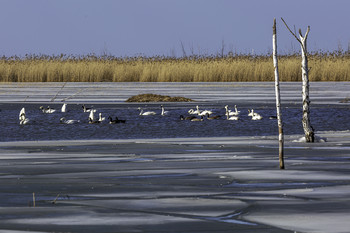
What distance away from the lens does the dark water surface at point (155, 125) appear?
1795cm

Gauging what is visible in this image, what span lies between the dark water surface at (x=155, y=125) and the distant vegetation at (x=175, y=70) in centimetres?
1566

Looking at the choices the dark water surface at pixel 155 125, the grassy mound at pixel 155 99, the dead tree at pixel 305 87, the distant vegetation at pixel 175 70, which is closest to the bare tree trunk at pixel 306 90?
the dead tree at pixel 305 87

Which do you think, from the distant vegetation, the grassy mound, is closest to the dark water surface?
the grassy mound

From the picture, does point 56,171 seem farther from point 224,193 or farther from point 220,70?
point 220,70

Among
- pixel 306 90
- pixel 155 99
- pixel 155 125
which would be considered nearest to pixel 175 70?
pixel 155 99

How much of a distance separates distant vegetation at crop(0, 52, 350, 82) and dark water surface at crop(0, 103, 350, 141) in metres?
15.7

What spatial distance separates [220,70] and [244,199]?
33.4 metres

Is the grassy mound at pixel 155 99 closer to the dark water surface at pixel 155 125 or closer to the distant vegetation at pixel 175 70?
the dark water surface at pixel 155 125

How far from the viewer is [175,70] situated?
138 ft

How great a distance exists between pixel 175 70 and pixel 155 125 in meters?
22.1

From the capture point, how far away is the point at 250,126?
771 inches

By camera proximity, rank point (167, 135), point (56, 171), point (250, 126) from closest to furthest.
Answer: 1. point (56, 171)
2. point (167, 135)
3. point (250, 126)

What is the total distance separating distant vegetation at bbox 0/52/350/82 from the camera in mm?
41156

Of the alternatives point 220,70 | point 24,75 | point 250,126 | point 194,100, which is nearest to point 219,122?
point 250,126
